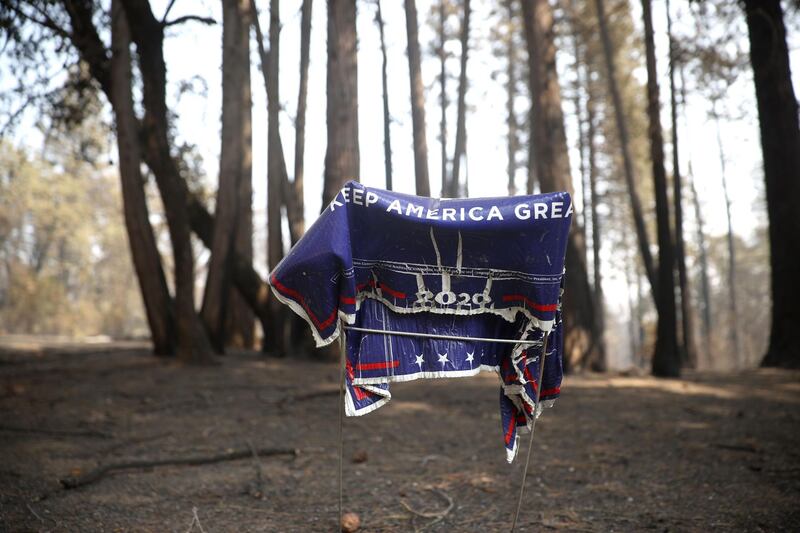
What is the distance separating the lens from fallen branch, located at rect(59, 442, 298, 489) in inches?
151

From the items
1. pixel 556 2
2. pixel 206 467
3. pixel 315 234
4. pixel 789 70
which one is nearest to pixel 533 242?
pixel 315 234

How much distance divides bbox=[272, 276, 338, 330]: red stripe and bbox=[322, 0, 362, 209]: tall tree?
6.25m

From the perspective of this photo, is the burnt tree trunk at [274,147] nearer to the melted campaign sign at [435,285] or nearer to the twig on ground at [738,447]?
the twig on ground at [738,447]

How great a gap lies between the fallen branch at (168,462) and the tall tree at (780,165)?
786 cm

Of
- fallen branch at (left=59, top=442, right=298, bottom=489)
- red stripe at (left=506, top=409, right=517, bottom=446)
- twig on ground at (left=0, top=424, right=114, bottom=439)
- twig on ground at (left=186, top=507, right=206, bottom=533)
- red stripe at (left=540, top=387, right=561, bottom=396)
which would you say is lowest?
twig on ground at (left=186, top=507, right=206, bottom=533)

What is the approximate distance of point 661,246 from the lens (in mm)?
8648

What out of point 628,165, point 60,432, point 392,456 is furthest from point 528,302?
point 628,165

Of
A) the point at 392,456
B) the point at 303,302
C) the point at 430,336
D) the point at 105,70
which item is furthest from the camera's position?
the point at 105,70

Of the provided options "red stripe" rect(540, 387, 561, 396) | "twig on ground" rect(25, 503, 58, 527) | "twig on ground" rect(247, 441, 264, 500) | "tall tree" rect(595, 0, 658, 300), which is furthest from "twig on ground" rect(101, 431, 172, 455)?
"tall tree" rect(595, 0, 658, 300)

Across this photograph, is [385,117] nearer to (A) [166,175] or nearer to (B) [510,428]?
(A) [166,175]

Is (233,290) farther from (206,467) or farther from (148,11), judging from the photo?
(206,467)

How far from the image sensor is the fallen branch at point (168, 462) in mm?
3831

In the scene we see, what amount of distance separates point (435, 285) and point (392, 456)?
2.43 m

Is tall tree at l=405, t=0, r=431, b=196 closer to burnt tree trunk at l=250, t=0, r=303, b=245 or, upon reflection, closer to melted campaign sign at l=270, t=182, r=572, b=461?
burnt tree trunk at l=250, t=0, r=303, b=245
